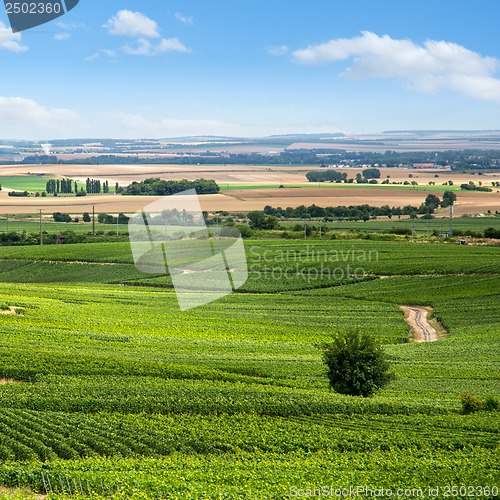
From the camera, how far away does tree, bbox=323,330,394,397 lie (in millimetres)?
32281

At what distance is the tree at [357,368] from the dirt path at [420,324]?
822 inches

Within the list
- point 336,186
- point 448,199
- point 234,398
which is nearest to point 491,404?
point 234,398

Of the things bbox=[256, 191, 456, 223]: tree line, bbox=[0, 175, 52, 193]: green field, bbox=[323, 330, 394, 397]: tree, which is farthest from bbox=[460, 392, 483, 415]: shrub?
bbox=[0, 175, 52, 193]: green field

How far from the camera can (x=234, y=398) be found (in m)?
28.8

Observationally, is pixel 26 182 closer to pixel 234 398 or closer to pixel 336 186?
pixel 336 186

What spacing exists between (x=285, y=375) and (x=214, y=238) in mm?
69224

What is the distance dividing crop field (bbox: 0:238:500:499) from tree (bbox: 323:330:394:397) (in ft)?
4.61

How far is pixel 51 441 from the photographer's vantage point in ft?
72.5

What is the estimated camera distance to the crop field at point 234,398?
19344mm

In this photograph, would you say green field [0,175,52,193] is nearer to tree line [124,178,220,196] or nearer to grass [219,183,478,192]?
tree line [124,178,220,196]

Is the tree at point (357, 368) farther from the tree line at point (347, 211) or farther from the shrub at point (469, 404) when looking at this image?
the tree line at point (347, 211)

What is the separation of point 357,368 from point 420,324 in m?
27.4

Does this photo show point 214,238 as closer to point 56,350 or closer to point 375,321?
point 375,321

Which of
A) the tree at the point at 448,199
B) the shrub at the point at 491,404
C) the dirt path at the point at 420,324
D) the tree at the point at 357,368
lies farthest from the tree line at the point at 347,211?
the shrub at the point at 491,404
